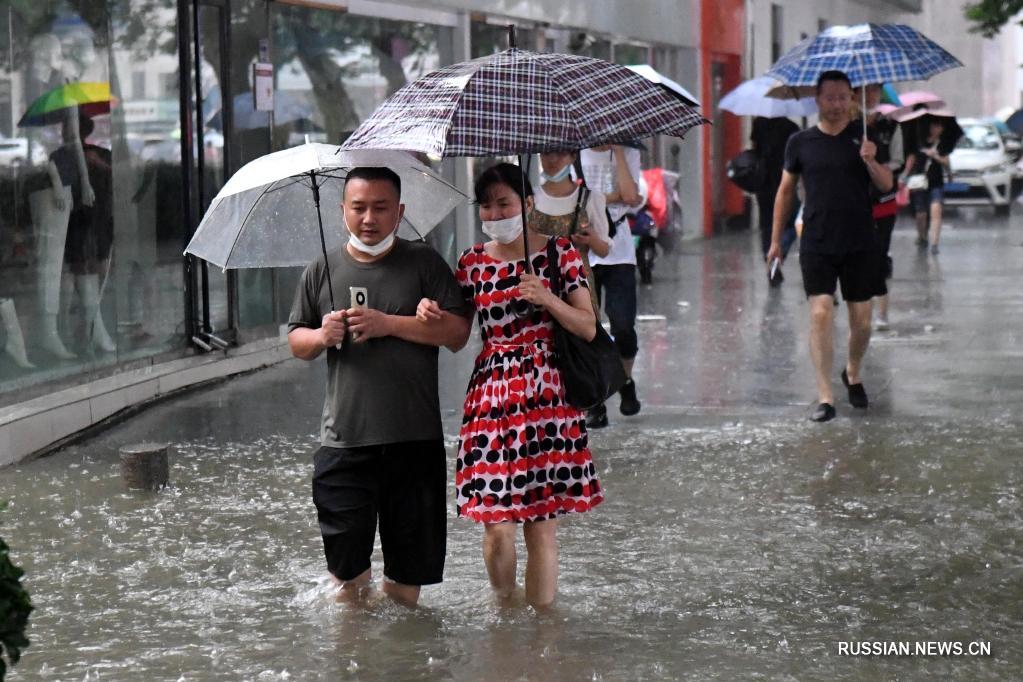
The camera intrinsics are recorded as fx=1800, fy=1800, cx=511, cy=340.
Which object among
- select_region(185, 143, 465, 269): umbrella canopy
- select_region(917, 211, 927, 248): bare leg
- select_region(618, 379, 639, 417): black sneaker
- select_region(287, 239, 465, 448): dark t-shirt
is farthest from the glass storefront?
select_region(917, 211, 927, 248): bare leg

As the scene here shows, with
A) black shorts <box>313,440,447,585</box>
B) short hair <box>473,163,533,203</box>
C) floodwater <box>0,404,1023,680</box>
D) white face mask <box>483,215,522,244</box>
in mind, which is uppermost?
short hair <box>473,163,533,203</box>

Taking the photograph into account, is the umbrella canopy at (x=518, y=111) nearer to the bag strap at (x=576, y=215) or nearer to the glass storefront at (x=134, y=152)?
the bag strap at (x=576, y=215)

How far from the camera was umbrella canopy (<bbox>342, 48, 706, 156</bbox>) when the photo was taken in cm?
545

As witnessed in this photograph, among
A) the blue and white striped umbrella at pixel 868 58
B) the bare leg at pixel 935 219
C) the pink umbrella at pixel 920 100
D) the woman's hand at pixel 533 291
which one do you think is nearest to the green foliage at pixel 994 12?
the pink umbrella at pixel 920 100

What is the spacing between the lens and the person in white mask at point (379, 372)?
5.64 m

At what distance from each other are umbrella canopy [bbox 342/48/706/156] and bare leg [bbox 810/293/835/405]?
165 inches

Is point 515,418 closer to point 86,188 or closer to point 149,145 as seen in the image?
point 86,188

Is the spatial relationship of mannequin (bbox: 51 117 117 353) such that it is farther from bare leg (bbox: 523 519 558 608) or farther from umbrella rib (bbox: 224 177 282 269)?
bare leg (bbox: 523 519 558 608)

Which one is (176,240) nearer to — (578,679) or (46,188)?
(46,188)

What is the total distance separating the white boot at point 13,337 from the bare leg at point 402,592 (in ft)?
13.6

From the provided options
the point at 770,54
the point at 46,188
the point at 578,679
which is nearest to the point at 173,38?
the point at 46,188

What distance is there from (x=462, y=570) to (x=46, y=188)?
14.2 feet

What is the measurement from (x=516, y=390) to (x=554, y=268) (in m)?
0.41

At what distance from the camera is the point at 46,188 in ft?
32.6
